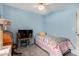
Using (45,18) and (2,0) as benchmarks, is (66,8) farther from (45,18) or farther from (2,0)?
(2,0)

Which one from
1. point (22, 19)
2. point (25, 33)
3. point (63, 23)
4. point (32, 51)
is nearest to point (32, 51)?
point (32, 51)

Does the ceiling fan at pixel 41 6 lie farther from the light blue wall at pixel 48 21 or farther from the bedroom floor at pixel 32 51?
the bedroom floor at pixel 32 51

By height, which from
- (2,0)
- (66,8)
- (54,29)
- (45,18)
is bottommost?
(54,29)

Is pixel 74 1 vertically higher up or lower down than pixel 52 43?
higher up

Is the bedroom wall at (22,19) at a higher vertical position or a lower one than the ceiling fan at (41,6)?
lower

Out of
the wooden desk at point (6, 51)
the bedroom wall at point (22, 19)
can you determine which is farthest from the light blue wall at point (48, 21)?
the wooden desk at point (6, 51)

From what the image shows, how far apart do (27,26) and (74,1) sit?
68cm

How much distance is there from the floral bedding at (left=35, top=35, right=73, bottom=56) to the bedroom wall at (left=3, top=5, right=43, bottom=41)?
0.13m

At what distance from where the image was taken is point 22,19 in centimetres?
148

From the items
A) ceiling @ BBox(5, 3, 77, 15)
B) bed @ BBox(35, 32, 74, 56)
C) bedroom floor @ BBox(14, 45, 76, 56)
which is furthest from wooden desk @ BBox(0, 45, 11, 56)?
ceiling @ BBox(5, 3, 77, 15)

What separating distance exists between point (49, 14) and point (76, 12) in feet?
1.10

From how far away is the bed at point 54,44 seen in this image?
1.45 meters

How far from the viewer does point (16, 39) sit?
1472mm

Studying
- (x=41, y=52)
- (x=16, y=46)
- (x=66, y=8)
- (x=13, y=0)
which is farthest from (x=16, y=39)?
(x=66, y=8)
